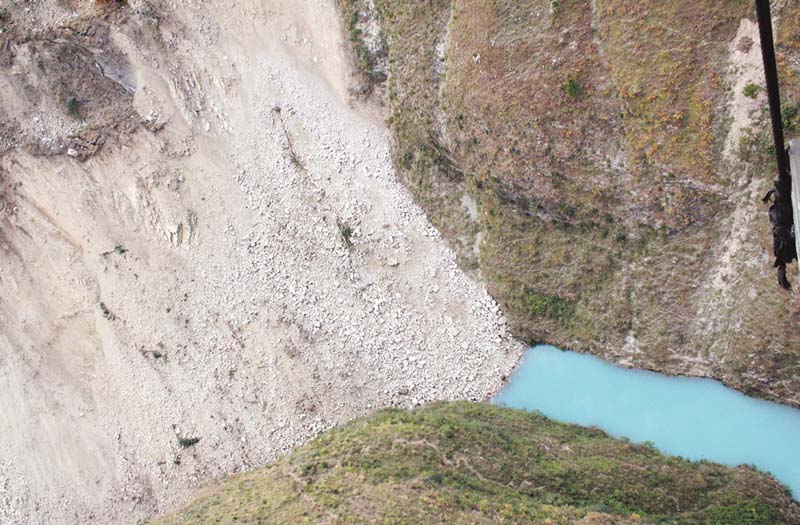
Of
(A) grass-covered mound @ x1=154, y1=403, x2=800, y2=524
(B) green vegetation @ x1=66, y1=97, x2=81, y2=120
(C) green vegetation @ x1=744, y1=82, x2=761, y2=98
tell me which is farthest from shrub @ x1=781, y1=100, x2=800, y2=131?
(B) green vegetation @ x1=66, y1=97, x2=81, y2=120

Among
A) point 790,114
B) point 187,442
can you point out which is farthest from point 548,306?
point 187,442

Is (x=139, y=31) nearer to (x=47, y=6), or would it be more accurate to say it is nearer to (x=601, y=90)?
(x=47, y=6)

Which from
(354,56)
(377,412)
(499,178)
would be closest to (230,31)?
(354,56)

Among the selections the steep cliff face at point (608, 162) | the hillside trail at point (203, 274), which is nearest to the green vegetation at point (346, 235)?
the hillside trail at point (203, 274)

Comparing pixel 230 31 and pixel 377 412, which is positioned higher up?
pixel 230 31

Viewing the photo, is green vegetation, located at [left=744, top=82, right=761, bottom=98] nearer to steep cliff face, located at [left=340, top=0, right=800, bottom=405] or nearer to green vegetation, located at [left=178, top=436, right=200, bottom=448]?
steep cliff face, located at [left=340, top=0, right=800, bottom=405]

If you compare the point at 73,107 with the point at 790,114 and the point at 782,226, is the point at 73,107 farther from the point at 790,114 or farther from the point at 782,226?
the point at 790,114
